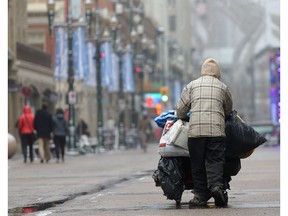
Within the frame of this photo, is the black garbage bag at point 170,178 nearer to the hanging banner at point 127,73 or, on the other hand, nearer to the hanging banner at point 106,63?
the hanging banner at point 106,63

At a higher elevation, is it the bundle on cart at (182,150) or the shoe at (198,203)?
the bundle on cart at (182,150)

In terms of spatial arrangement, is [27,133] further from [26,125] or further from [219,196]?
[219,196]

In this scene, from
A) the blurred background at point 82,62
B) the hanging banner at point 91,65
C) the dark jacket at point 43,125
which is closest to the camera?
the dark jacket at point 43,125

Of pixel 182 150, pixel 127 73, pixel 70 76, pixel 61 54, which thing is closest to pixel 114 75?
pixel 127 73

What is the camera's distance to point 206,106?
14.4 metres

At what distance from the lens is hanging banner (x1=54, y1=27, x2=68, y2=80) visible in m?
53.9

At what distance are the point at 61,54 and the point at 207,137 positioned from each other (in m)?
40.5

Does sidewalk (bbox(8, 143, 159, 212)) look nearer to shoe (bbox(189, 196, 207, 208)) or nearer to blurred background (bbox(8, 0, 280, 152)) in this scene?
shoe (bbox(189, 196, 207, 208))

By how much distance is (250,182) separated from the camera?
20719 millimetres

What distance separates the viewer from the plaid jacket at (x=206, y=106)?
46.9ft

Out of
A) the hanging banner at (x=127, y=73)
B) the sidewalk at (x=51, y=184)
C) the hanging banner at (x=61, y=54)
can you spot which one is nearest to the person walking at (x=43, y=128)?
the sidewalk at (x=51, y=184)

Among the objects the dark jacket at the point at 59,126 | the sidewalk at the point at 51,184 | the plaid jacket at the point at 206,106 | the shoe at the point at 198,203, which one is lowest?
the sidewalk at the point at 51,184
